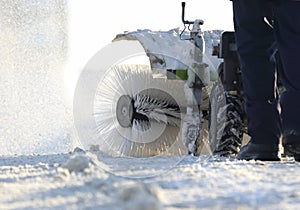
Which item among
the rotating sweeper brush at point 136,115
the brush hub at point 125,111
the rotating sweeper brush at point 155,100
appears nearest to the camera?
the rotating sweeper brush at point 155,100

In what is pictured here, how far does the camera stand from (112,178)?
2410mm

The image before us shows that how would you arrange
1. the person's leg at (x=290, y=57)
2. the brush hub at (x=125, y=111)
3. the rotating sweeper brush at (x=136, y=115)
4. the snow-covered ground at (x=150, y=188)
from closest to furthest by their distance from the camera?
the snow-covered ground at (x=150, y=188)
the person's leg at (x=290, y=57)
the rotating sweeper brush at (x=136, y=115)
the brush hub at (x=125, y=111)

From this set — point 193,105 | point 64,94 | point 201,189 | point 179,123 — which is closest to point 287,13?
point 201,189

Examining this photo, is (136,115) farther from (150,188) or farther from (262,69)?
(150,188)

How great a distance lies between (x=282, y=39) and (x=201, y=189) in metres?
1.46

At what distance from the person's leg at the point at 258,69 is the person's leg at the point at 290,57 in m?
0.16

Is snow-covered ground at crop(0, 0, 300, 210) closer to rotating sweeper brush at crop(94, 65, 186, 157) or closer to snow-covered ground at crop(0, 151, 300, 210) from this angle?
snow-covered ground at crop(0, 151, 300, 210)

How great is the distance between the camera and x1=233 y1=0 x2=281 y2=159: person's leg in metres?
3.70

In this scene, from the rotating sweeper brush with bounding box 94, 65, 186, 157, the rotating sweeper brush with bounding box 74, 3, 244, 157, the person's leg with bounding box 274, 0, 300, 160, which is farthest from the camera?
the rotating sweeper brush with bounding box 94, 65, 186, 157

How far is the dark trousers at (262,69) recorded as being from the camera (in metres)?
3.55

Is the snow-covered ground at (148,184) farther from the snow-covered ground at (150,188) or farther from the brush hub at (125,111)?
the brush hub at (125,111)

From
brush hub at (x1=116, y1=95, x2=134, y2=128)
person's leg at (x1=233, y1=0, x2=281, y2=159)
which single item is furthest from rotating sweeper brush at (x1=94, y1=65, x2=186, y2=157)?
person's leg at (x1=233, y1=0, x2=281, y2=159)

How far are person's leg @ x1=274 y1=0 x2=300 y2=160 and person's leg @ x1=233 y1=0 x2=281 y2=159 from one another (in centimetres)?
16

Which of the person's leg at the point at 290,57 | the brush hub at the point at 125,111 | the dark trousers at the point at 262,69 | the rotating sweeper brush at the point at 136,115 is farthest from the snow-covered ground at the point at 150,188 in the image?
the brush hub at the point at 125,111
